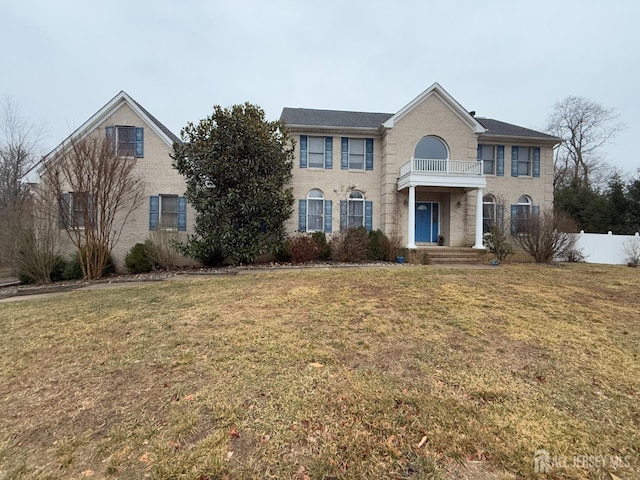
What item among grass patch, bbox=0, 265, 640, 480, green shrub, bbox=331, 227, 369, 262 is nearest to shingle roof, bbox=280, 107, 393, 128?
green shrub, bbox=331, 227, 369, 262

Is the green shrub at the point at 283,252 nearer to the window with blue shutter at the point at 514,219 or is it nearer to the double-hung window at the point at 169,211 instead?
the double-hung window at the point at 169,211

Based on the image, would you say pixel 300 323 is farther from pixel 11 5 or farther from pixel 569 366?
pixel 11 5

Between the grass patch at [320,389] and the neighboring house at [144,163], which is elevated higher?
the neighboring house at [144,163]

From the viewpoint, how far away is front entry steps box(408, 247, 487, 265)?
1294 centimetres

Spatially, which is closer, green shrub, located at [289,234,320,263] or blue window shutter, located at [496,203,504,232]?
green shrub, located at [289,234,320,263]

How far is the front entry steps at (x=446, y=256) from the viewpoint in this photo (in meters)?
12.9

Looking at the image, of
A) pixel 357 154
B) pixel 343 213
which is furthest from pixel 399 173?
pixel 343 213

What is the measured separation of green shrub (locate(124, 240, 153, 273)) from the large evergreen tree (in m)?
1.82

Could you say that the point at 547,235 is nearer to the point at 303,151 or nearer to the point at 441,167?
the point at 441,167

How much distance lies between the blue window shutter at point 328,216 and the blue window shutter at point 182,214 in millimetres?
6919

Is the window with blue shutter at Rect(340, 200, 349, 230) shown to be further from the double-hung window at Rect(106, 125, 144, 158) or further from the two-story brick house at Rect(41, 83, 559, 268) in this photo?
the double-hung window at Rect(106, 125, 144, 158)

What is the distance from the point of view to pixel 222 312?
5.41m

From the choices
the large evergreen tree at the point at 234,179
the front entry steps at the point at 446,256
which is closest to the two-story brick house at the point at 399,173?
the front entry steps at the point at 446,256

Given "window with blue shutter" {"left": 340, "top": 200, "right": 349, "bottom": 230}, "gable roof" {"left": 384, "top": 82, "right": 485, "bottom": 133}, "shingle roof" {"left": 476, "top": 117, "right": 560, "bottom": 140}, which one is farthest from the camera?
"shingle roof" {"left": 476, "top": 117, "right": 560, "bottom": 140}
